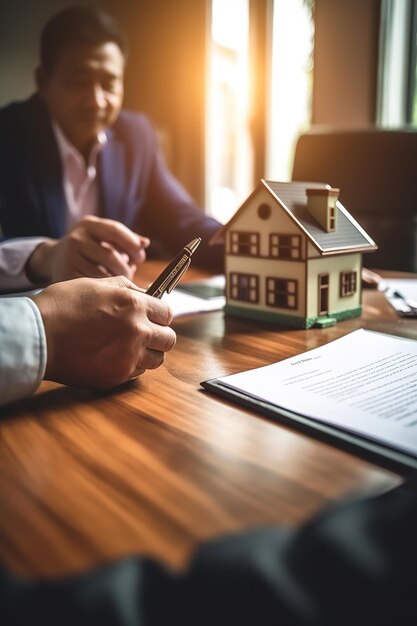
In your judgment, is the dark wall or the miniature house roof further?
the dark wall

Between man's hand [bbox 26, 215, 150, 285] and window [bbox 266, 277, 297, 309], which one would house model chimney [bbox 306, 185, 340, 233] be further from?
man's hand [bbox 26, 215, 150, 285]

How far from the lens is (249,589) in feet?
0.88

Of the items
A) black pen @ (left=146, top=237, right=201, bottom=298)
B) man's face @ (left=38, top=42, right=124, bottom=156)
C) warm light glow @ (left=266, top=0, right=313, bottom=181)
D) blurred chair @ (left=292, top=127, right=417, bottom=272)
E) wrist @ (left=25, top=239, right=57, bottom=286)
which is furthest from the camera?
warm light glow @ (left=266, top=0, right=313, bottom=181)

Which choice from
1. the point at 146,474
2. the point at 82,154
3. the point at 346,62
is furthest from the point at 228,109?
the point at 146,474

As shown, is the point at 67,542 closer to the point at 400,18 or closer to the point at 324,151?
the point at 324,151

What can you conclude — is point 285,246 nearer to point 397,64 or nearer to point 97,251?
point 97,251

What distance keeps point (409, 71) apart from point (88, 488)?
2537 mm

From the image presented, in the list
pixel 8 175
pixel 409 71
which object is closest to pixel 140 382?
pixel 8 175

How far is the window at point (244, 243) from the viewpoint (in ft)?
2.99

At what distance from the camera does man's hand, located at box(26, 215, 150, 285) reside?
1.02 metres

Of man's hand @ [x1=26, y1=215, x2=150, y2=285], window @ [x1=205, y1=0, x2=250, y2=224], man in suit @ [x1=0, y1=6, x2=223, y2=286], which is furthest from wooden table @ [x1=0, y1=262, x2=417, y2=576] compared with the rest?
window @ [x1=205, y1=0, x2=250, y2=224]

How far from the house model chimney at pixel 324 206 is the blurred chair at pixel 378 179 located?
751 millimetres

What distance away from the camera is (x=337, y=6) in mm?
2389

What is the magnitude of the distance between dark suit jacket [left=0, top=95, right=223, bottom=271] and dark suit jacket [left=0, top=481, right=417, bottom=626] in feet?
4.75
